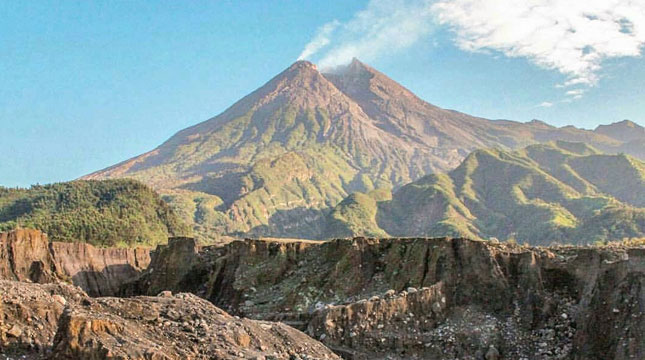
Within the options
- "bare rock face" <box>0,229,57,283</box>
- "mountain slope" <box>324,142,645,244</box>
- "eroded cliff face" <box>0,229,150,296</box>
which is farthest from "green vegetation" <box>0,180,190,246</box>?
"mountain slope" <box>324,142,645,244</box>

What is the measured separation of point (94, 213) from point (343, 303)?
6586 cm

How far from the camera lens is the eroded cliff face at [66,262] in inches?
1502

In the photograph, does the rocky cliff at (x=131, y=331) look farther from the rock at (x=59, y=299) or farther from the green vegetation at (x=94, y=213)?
the green vegetation at (x=94, y=213)

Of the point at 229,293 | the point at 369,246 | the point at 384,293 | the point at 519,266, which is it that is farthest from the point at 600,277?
the point at 229,293

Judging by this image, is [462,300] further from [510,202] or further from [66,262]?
[510,202]

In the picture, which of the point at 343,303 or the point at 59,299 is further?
the point at 343,303

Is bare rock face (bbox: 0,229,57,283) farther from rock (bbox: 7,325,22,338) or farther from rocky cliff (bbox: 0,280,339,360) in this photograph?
rock (bbox: 7,325,22,338)

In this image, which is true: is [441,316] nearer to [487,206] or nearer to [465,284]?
[465,284]

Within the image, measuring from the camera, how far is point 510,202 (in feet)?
536

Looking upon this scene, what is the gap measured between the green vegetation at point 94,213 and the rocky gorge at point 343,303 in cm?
3653

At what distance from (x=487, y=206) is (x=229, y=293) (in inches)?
5722

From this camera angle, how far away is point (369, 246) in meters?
31.7

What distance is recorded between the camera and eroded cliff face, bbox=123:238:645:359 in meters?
20.8

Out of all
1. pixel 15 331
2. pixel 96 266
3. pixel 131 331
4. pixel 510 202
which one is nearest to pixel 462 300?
pixel 131 331
